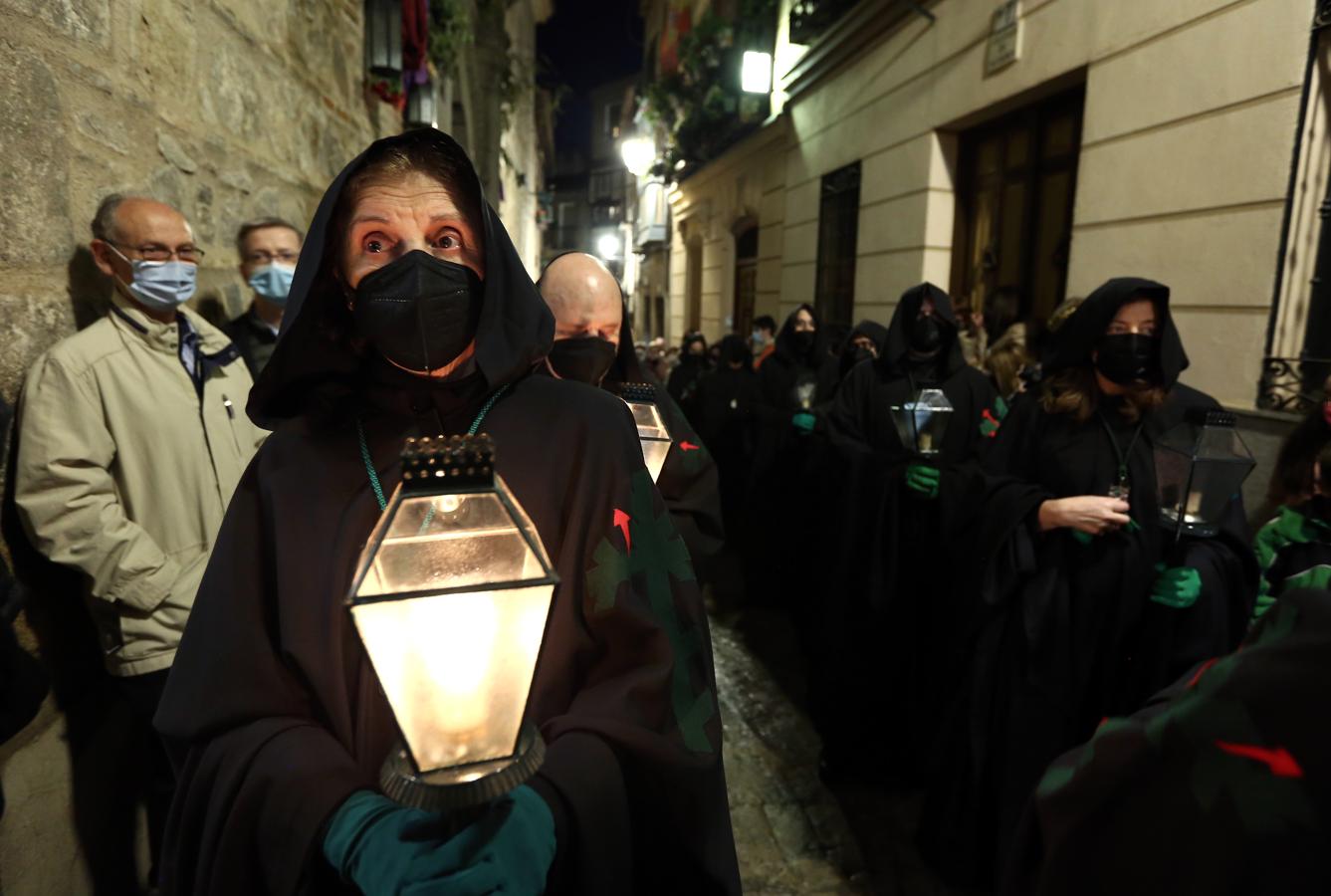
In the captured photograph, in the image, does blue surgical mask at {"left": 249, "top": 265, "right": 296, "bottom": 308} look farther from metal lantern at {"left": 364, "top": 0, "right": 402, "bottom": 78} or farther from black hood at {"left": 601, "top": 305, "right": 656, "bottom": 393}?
metal lantern at {"left": 364, "top": 0, "right": 402, "bottom": 78}

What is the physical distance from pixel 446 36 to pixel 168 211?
18.6 ft

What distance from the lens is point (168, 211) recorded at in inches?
Result: 98.3

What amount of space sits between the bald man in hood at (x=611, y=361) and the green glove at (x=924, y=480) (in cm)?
126

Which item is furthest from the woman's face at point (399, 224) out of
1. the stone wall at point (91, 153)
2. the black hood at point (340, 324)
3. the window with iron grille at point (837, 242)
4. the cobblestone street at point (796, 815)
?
the window with iron grille at point (837, 242)

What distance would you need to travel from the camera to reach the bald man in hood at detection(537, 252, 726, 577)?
2293 millimetres

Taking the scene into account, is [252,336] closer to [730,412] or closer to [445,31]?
[730,412]

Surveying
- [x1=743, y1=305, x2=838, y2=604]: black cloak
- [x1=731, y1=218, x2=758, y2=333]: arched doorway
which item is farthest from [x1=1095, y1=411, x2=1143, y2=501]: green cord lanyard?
[x1=731, y1=218, x2=758, y2=333]: arched doorway

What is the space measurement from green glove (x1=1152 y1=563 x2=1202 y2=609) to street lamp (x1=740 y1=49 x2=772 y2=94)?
11383 millimetres

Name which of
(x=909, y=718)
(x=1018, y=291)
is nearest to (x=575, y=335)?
(x=909, y=718)

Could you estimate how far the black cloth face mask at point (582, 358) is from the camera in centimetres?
225

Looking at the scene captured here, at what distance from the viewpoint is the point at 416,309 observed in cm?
118

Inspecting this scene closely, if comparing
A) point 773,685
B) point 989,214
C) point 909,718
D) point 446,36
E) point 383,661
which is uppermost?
point 446,36

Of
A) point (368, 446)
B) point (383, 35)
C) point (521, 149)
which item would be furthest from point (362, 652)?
point (521, 149)

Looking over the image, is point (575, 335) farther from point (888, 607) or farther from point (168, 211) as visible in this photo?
point (888, 607)
